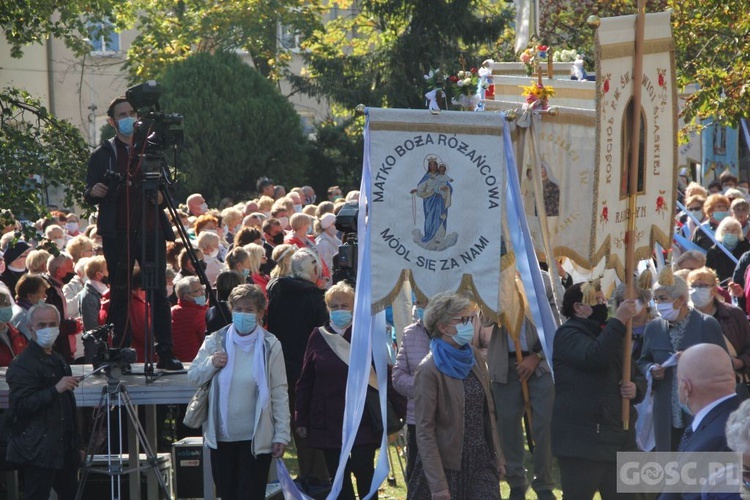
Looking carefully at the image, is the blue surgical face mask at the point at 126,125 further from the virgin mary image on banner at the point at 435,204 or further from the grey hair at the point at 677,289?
the grey hair at the point at 677,289

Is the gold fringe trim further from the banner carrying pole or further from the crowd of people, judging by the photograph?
the crowd of people

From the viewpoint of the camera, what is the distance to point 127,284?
10.4 metres

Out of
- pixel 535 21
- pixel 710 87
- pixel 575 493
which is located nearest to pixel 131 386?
pixel 575 493

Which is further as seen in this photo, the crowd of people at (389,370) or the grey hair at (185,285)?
the grey hair at (185,285)

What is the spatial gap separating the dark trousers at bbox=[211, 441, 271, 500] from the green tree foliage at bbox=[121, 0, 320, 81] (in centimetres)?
2817

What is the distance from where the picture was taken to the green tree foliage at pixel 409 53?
28234 mm

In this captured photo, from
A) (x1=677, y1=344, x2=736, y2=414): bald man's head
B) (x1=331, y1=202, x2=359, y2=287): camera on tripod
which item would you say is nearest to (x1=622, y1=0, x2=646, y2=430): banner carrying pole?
(x1=677, y1=344, x2=736, y2=414): bald man's head

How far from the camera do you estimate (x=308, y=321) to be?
1017 centimetres

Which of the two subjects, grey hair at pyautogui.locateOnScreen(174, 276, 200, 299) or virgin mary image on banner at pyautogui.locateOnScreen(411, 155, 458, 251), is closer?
virgin mary image on banner at pyautogui.locateOnScreen(411, 155, 458, 251)

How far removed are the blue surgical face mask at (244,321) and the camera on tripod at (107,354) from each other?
1.13 meters

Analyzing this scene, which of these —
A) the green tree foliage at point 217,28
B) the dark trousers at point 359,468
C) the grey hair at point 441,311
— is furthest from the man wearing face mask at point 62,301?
the green tree foliage at point 217,28

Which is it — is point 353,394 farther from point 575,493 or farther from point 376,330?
point 575,493

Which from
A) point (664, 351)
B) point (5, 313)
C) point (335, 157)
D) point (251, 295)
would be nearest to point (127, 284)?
point (5, 313)

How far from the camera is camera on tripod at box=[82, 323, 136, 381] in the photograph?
9.48 metres
